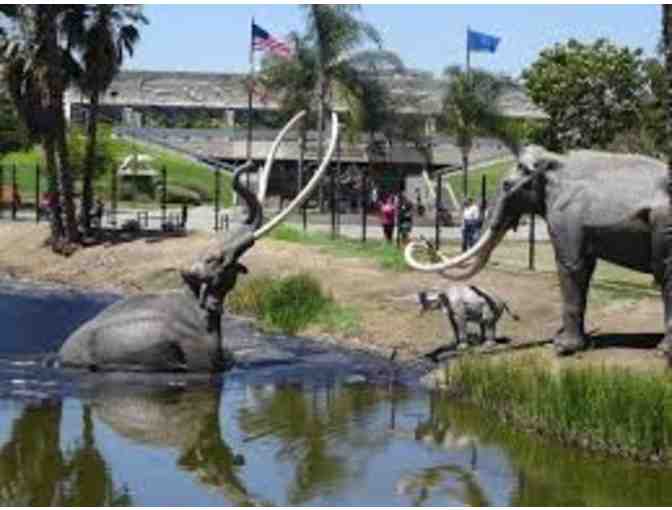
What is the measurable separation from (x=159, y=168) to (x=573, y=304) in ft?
157

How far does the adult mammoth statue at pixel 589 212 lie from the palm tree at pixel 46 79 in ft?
47.3

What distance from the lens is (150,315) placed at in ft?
43.8

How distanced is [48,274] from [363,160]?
34609 mm

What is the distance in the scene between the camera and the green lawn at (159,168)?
181 feet

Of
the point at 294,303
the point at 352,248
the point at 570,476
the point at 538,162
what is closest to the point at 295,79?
the point at 352,248

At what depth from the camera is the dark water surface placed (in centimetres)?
908

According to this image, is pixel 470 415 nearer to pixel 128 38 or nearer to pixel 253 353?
pixel 253 353

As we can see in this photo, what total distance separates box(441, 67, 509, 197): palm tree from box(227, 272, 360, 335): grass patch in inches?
1041

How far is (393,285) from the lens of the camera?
1886 centimetres

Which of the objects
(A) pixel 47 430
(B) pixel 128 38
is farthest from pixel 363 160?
(A) pixel 47 430

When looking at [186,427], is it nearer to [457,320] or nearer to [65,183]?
[457,320]

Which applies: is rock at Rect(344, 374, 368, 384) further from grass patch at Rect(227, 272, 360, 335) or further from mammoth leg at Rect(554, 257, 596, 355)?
grass patch at Rect(227, 272, 360, 335)

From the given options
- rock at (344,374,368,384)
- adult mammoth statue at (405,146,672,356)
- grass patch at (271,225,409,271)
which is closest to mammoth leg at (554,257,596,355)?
adult mammoth statue at (405,146,672,356)

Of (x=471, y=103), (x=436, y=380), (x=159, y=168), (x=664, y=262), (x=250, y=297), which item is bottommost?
(x=436, y=380)
